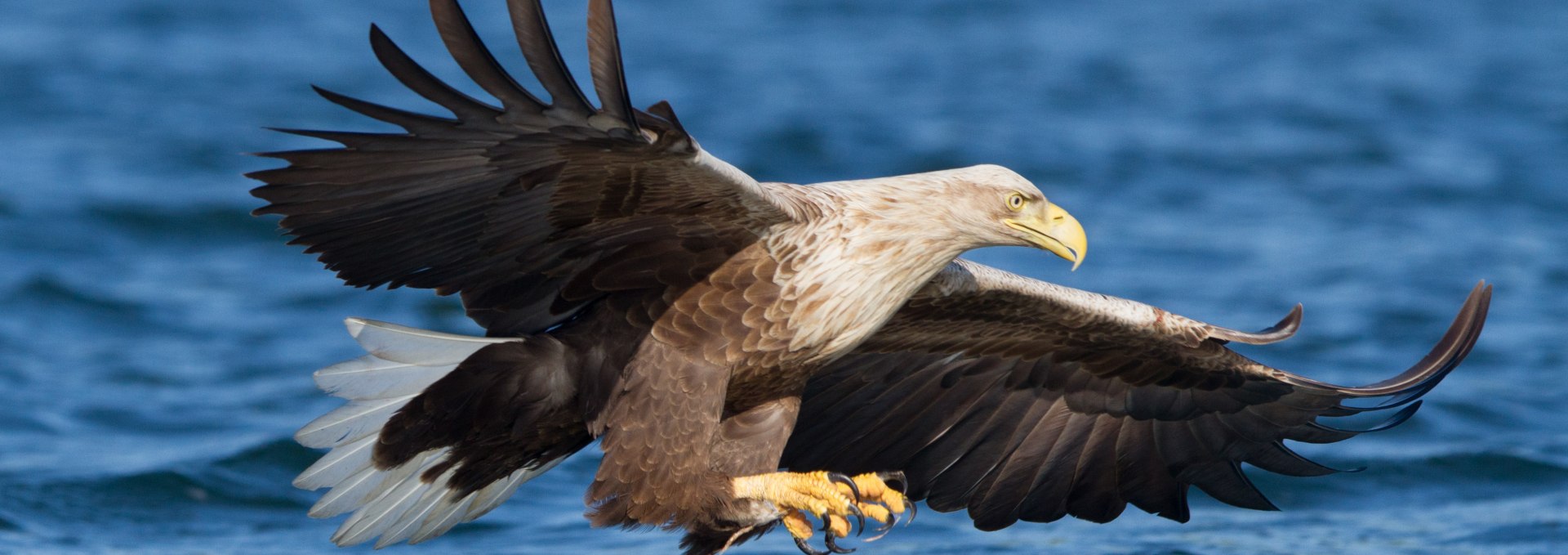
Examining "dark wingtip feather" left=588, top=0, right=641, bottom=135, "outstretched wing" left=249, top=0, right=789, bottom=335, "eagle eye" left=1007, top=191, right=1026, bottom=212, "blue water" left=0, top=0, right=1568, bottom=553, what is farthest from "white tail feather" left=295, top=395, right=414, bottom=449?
"eagle eye" left=1007, top=191, right=1026, bottom=212

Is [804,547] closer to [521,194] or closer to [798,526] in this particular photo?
[798,526]

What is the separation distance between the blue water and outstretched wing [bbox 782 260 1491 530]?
0.89m

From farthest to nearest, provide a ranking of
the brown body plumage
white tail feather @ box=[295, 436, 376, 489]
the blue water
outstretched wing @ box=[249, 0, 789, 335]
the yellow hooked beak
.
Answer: the blue water
white tail feather @ box=[295, 436, 376, 489]
the yellow hooked beak
the brown body plumage
outstretched wing @ box=[249, 0, 789, 335]

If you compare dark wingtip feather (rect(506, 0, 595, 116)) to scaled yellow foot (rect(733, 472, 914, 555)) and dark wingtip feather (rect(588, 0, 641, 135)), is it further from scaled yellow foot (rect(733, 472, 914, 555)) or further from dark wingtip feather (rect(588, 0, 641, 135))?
scaled yellow foot (rect(733, 472, 914, 555))

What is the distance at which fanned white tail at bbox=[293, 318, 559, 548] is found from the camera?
5.18m

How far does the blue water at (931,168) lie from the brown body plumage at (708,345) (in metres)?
1.01

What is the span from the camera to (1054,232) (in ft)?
17.2

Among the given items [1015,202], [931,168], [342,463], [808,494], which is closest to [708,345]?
[808,494]

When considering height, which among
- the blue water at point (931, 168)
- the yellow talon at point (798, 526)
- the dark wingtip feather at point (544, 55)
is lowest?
the yellow talon at point (798, 526)

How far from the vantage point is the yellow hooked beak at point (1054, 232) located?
17.1 ft

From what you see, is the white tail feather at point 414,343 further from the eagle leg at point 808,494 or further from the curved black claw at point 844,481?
the curved black claw at point 844,481

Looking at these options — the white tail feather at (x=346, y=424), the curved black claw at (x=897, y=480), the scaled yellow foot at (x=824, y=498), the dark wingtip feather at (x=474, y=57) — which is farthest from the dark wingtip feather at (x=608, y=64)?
the curved black claw at (x=897, y=480)

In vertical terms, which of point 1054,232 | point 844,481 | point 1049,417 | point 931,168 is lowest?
point 844,481

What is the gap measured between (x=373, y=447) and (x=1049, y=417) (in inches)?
87.7
